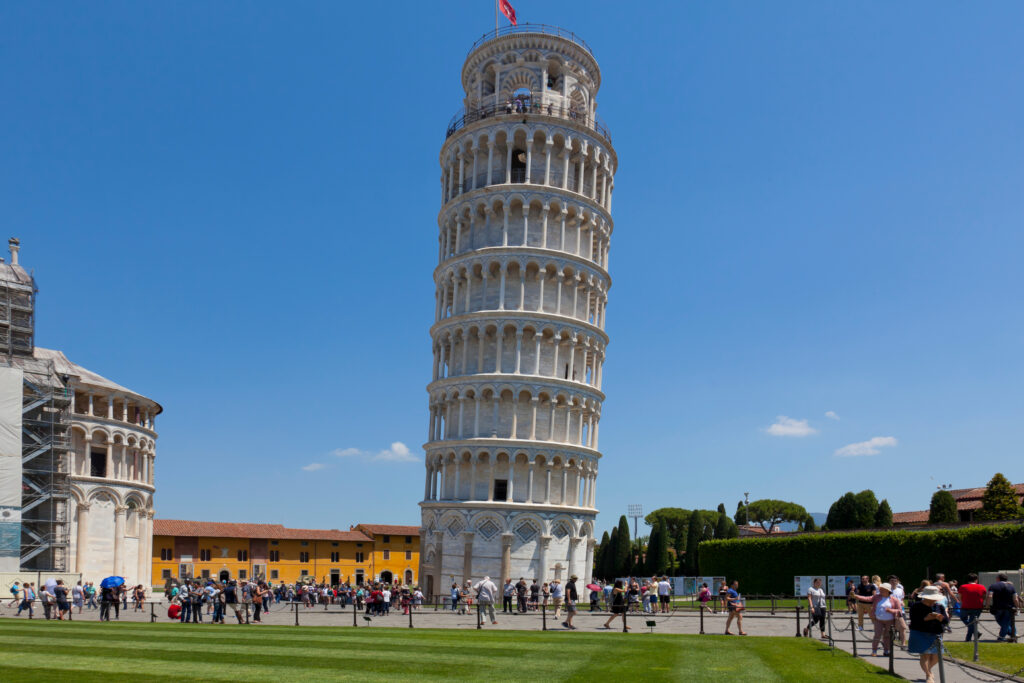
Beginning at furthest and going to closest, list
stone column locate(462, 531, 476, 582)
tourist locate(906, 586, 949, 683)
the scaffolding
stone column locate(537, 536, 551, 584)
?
the scaffolding → stone column locate(462, 531, 476, 582) → stone column locate(537, 536, 551, 584) → tourist locate(906, 586, 949, 683)

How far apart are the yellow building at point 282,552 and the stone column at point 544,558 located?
4438cm

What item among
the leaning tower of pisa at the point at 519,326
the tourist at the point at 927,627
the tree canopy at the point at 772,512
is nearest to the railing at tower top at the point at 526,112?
the leaning tower of pisa at the point at 519,326

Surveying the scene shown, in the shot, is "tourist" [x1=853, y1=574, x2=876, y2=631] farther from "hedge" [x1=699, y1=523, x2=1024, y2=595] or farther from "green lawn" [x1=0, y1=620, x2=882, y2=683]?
"hedge" [x1=699, y1=523, x2=1024, y2=595]

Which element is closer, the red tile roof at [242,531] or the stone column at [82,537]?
the stone column at [82,537]

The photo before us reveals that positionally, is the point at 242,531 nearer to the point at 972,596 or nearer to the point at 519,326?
the point at 519,326

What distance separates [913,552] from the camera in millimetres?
52406

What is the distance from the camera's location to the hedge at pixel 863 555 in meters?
47.1

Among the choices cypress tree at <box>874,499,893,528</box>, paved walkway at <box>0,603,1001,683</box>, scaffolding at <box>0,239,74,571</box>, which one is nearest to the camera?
paved walkway at <box>0,603,1001,683</box>

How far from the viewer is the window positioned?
2749 inches

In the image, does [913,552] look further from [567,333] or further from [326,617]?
[326,617]

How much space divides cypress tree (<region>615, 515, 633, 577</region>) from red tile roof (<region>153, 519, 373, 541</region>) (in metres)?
33.3

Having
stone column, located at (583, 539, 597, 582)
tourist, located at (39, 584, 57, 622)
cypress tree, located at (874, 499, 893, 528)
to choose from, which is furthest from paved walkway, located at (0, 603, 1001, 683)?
cypress tree, located at (874, 499, 893, 528)

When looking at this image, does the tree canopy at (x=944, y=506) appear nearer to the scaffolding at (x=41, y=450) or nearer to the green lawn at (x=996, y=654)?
the green lawn at (x=996, y=654)

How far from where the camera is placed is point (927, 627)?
50.3 feet
